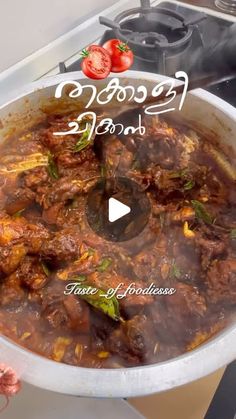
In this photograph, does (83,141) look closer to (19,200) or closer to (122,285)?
(19,200)

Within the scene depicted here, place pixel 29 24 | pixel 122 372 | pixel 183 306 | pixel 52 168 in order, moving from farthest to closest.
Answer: pixel 29 24, pixel 52 168, pixel 183 306, pixel 122 372

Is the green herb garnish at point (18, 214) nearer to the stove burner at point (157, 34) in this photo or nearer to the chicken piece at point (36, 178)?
the chicken piece at point (36, 178)

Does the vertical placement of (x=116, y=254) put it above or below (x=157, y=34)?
below

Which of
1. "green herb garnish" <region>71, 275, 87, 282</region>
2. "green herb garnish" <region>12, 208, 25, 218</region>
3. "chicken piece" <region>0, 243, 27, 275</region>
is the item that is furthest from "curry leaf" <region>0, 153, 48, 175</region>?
"green herb garnish" <region>71, 275, 87, 282</region>

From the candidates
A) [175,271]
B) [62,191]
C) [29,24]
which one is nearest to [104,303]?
Answer: [175,271]

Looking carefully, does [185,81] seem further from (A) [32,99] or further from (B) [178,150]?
(A) [32,99]

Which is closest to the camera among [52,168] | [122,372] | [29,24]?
[122,372]

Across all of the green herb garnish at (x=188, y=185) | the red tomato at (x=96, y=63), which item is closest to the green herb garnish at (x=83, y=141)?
the red tomato at (x=96, y=63)
